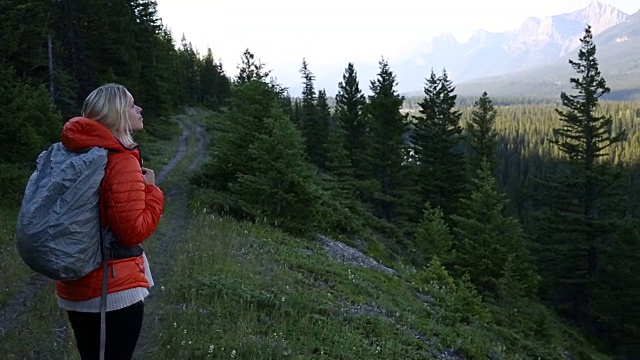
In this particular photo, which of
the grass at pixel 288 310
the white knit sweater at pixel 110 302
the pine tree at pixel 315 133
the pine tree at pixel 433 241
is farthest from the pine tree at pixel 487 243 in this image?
the white knit sweater at pixel 110 302

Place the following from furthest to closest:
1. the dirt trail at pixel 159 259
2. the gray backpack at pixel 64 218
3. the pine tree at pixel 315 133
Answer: the pine tree at pixel 315 133 < the dirt trail at pixel 159 259 < the gray backpack at pixel 64 218

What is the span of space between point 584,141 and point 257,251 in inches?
969

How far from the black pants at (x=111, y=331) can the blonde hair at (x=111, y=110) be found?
3.67 feet

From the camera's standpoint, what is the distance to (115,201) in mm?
3268

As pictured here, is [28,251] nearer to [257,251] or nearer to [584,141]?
[257,251]

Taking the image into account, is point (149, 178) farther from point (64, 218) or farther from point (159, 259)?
point (159, 259)

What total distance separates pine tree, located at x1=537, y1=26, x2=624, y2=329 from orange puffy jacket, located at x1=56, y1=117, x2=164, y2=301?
2935 centimetres

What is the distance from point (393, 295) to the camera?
11633 mm

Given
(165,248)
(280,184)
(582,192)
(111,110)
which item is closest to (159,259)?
(165,248)

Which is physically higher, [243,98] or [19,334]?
[243,98]

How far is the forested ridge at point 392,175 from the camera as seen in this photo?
15.1 metres

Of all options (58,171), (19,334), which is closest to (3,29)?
(19,334)

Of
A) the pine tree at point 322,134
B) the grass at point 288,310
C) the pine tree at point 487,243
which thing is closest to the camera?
the grass at point 288,310

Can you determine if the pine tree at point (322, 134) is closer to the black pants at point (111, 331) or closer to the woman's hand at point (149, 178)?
the woman's hand at point (149, 178)
